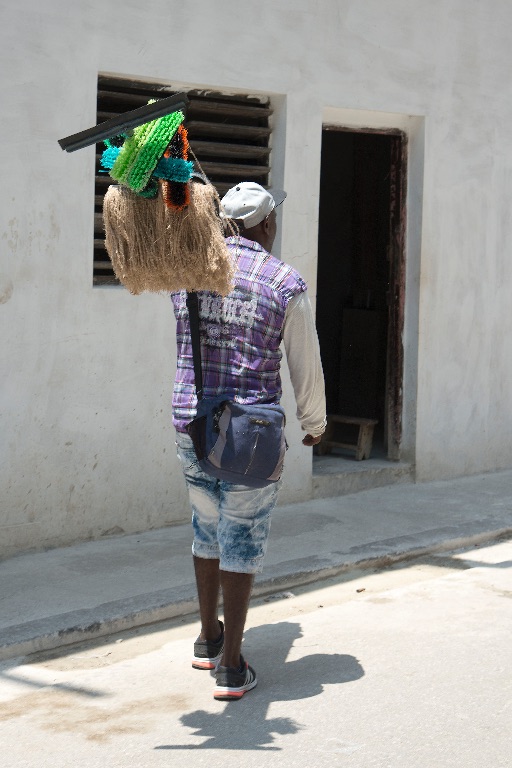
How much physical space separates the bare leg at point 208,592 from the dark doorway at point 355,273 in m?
4.92

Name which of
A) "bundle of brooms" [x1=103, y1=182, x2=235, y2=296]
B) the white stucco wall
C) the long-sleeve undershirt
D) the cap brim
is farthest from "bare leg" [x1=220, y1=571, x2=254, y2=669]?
the white stucco wall

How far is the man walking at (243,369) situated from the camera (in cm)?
436

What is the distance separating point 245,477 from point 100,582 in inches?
73.2

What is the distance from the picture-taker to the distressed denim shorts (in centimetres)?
445

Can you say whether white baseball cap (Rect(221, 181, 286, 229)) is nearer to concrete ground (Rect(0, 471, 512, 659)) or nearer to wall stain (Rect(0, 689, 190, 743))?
wall stain (Rect(0, 689, 190, 743))

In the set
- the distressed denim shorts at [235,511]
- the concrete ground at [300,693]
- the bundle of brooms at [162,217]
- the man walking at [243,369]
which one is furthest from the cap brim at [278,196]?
the concrete ground at [300,693]

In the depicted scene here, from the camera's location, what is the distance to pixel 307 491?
7820mm

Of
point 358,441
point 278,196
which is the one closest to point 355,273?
point 358,441

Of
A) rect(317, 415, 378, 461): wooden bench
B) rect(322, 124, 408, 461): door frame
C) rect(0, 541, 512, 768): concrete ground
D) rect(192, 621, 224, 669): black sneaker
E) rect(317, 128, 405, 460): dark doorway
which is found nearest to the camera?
rect(0, 541, 512, 768): concrete ground

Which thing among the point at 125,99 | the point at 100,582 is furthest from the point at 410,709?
the point at 125,99

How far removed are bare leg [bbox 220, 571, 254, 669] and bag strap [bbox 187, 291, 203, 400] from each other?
2.39ft

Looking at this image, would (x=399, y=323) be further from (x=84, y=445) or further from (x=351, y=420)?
(x=84, y=445)

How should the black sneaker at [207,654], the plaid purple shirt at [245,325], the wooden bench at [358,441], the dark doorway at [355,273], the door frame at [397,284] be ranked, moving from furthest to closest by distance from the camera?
1. the dark doorway at [355,273]
2. the wooden bench at [358,441]
3. the door frame at [397,284]
4. the black sneaker at [207,654]
5. the plaid purple shirt at [245,325]

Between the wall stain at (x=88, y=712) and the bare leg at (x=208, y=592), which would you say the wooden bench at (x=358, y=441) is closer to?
the bare leg at (x=208, y=592)
